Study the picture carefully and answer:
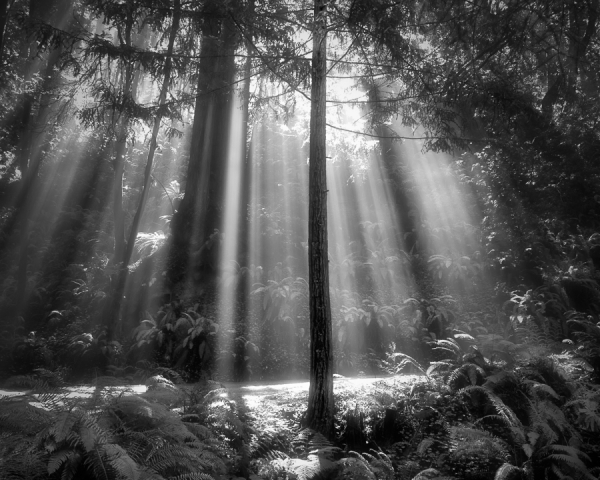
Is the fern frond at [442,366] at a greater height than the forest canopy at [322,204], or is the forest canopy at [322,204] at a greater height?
the forest canopy at [322,204]

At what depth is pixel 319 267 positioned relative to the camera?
18.7 feet

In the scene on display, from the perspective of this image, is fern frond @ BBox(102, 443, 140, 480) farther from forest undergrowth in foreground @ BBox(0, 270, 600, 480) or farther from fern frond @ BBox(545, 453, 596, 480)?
fern frond @ BBox(545, 453, 596, 480)

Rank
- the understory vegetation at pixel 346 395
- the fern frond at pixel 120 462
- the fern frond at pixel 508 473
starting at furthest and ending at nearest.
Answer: the fern frond at pixel 508 473 < the understory vegetation at pixel 346 395 < the fern frond at pixel 120 462

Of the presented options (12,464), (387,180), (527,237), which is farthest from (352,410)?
(387,180)

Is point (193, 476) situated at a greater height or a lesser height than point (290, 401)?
lesser

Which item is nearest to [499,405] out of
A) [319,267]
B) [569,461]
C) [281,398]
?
[569,461]

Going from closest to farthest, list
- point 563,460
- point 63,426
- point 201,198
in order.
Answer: point 63,426
point 563,460
point 201,198

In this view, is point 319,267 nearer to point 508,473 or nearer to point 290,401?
point 290,401

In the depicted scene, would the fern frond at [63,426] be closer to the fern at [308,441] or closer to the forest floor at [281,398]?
the forest floor at [281,398]

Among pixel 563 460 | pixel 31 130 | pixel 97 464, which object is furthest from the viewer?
pixel 31 130

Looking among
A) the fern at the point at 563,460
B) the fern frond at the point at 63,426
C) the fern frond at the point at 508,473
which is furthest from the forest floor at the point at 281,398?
the fern at the point at 563,460

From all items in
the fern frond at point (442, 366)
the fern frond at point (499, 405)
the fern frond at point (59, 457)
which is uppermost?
the fern frond at point (442, 366)

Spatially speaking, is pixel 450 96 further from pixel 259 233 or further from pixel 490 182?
pixel 259 233

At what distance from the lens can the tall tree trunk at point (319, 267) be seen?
540 centimetres
